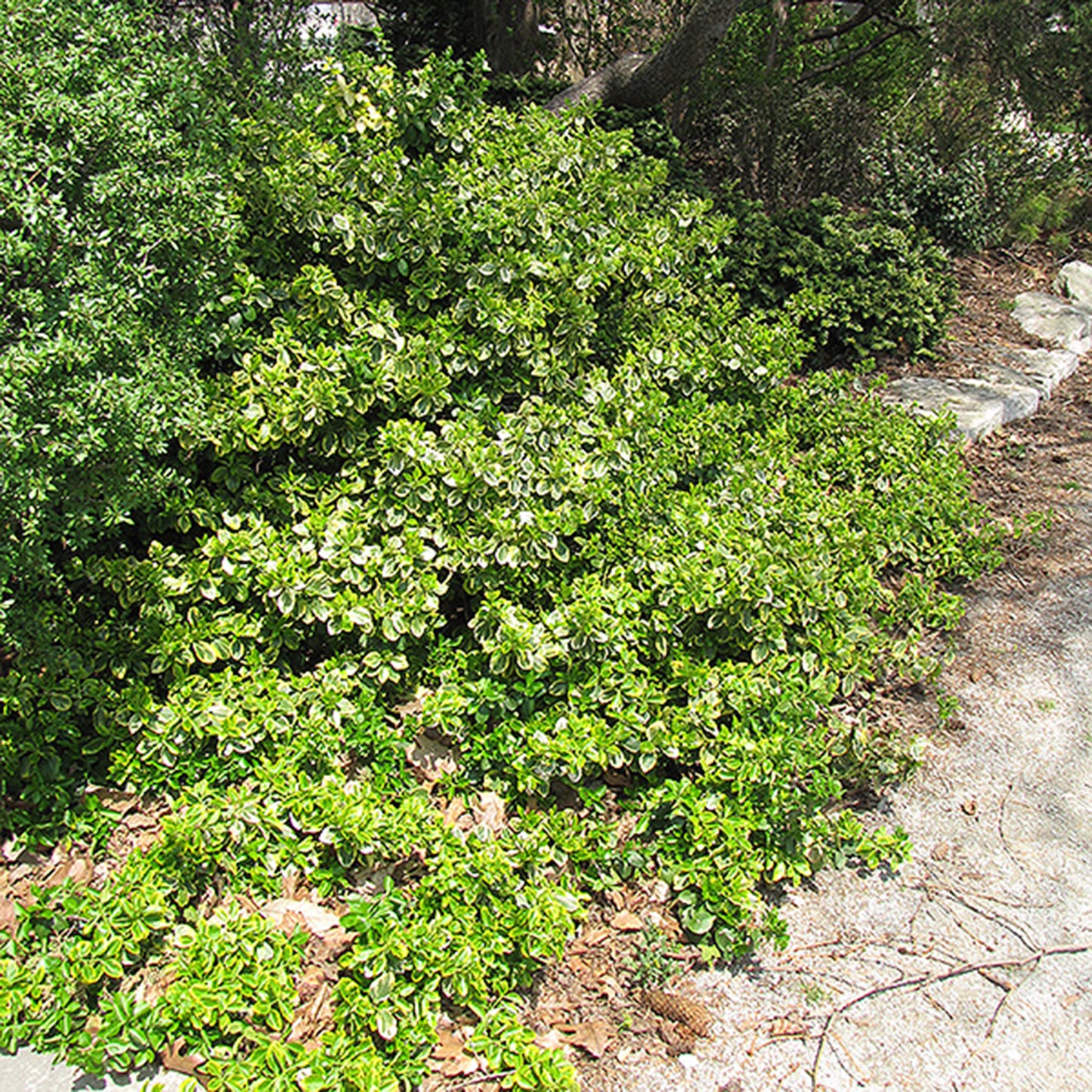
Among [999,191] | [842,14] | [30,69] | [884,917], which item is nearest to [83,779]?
[30,69]

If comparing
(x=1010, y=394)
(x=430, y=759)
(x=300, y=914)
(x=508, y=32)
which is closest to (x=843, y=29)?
(x=508, y=32)

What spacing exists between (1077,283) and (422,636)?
20.9 feet

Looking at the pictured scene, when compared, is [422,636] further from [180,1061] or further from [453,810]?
[180,1061]

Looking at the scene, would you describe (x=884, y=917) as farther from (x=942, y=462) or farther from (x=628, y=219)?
(x=628, y=219)

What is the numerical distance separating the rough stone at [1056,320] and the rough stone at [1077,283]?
0.14 metres

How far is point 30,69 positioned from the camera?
2.75 metres

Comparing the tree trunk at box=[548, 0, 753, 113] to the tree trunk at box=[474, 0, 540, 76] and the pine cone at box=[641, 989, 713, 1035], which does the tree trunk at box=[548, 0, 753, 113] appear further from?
the pine cone at box=[641, 989, 713, 1035]

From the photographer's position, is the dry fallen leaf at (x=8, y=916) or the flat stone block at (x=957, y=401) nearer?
the dry fallen leaf at (x=8, y=916)

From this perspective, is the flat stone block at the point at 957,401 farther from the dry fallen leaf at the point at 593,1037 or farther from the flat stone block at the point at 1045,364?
the dry fallen leaf at the point at 593,1037

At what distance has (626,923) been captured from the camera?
2738 mm

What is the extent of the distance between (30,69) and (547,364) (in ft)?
6.07

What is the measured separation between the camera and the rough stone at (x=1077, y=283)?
7.19 m

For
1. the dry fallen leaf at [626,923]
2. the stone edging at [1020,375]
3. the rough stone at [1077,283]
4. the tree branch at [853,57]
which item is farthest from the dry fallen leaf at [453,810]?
the tree branch at [853,57]

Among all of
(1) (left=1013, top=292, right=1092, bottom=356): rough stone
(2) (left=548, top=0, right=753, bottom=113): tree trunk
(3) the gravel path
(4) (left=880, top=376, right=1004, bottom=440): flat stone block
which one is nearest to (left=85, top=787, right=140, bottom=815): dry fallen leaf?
(3) the gravel path
